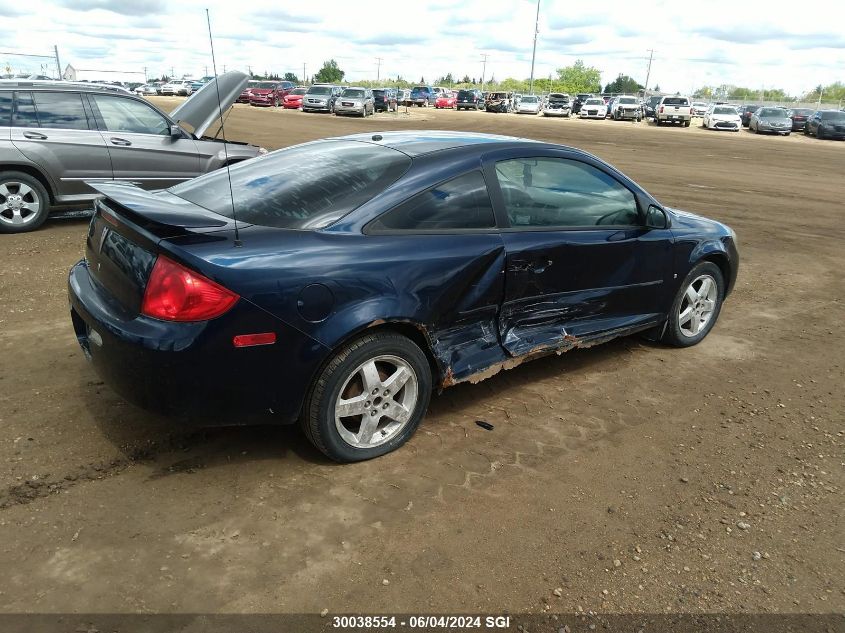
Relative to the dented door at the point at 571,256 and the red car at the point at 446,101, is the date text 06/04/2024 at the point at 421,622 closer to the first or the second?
the dented door at the point at 571,256

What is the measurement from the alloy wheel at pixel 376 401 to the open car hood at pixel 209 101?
507cm

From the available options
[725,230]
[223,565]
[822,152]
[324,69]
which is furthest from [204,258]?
[324,69]

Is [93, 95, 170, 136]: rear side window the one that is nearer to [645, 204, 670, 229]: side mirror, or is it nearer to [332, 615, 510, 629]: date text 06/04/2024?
[645, 204, 670, 229]: side mirror

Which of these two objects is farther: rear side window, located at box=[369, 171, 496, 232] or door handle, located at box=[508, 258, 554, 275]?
door handle, located at box=[508, 258, 554, 275]

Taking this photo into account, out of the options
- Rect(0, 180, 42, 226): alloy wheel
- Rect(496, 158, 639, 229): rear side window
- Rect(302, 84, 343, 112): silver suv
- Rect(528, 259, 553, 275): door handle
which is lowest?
Rect(302, 84, 343, 112): silver suv

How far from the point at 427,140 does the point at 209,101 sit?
4.75m

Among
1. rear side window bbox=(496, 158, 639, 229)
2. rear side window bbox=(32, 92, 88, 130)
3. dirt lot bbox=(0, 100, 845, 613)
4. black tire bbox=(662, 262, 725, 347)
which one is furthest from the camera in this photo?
rear side window bbox=(32, 92, 88, 130)

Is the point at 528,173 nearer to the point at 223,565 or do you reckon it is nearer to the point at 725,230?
the point at 725,230

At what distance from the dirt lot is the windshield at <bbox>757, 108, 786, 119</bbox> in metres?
35.6

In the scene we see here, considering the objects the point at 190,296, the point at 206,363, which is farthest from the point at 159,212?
the point at 206,363

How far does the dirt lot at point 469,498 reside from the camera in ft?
8.37

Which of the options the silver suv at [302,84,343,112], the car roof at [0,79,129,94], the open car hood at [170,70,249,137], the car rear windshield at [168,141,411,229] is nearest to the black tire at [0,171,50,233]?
the car roof at [0,79,129,94]

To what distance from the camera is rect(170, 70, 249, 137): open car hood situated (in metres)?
7.39

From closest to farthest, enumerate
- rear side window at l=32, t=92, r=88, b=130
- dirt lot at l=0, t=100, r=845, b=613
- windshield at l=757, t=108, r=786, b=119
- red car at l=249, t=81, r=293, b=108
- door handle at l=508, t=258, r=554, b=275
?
dirt lot at l=0, t=100, r=845, b=613 → door handle at l=508, t=258, r=554, b=275 → rear side window at l=32, t=92, r=88, b=130 → windshield at l=757, t=108, r=786, b=119 → red car at l=249, t=81, r=293, b=108
